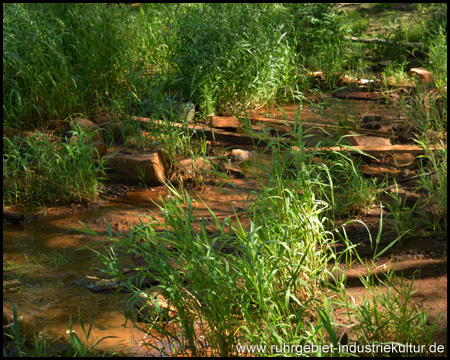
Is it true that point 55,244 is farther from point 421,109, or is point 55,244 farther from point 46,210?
point 421,109

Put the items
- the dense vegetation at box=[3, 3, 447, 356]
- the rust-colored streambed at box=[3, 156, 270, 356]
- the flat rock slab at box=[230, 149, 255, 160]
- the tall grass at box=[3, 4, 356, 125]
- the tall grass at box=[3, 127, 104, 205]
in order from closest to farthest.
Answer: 1. the dense vegetation at box=[3, 3, 447, 356]
2. the rust-colored streambed at box=[3, 156, 270, 356]
3. the tall grass at box=[3, 127, 104, 205]
4. the flat rock slab at box=[230, 149, 255, 160]
5. the tall grass at box=[3, 4, 356, 125]

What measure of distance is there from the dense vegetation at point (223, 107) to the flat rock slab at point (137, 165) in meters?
0.16

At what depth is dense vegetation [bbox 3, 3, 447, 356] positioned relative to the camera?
2.72m

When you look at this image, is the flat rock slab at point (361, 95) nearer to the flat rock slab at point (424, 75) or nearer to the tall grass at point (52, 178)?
the flat rock slab at point (424, 75)

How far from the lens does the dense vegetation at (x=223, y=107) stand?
107 inches

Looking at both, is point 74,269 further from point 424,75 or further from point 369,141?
point 424,75

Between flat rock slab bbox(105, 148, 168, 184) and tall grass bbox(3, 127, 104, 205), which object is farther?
flat rock slab bbox(105, 148, 168, 184)

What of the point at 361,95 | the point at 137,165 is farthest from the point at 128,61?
the point at 361,95

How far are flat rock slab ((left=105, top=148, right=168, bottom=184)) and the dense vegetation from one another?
165mm

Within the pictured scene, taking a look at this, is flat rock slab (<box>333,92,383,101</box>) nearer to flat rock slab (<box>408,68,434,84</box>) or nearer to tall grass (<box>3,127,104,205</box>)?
flat rock slab (<box>408,68,434,84</box>)

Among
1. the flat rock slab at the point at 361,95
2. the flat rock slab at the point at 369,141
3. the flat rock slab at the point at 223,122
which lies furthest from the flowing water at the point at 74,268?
the flat rock slab at the point at 361,95

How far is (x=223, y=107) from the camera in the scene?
664cm

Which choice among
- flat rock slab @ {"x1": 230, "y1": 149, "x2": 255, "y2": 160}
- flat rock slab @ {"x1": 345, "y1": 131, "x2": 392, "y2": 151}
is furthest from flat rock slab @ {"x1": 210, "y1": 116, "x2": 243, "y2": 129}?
flat rock slab @ {"x1": 345, "y1": 131, "x2": 392, "y2": 151}

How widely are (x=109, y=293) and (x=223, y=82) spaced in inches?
151
